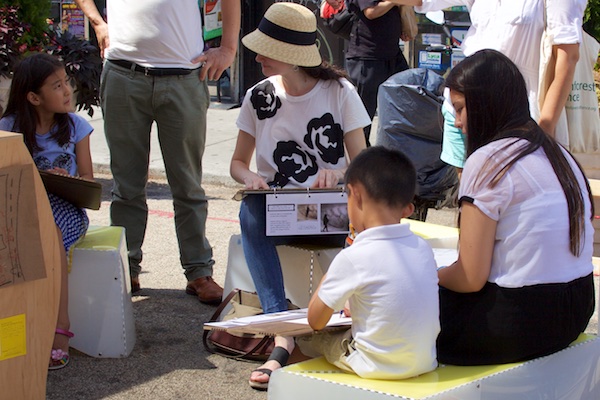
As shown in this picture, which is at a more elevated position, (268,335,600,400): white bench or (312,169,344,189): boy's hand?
(312,169,344,189): boy's hand

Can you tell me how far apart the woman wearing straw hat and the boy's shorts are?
0.90 metres

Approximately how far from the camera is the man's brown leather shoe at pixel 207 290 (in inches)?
178

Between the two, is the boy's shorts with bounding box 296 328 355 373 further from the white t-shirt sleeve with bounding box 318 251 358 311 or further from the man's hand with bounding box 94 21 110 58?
the man's hand with bounding box 94 21 110 58

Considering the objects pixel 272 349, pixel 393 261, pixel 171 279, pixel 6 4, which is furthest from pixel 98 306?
pixel 6 4

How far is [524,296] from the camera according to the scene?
8.86 feet

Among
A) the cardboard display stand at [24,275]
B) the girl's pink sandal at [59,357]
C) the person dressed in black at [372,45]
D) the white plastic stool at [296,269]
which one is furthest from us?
the person dressed in black at [372,45]

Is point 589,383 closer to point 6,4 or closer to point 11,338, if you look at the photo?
point 11,338

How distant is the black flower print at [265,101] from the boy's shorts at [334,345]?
1.27 meters

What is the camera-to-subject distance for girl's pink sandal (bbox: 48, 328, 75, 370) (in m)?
3.69

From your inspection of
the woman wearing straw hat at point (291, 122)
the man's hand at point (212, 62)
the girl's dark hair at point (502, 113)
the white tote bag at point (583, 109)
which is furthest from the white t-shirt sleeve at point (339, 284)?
the white tote bag at point (583, 109)

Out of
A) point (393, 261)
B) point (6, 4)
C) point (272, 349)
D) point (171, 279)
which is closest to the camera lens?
point (393, 261)

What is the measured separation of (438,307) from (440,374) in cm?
19

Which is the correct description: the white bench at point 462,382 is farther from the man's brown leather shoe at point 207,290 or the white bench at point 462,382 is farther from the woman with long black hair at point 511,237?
the man's brown leather shoe at point 207,290

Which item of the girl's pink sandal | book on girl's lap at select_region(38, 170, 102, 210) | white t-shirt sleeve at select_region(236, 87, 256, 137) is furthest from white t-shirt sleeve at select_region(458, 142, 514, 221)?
the girl's pink sandal
